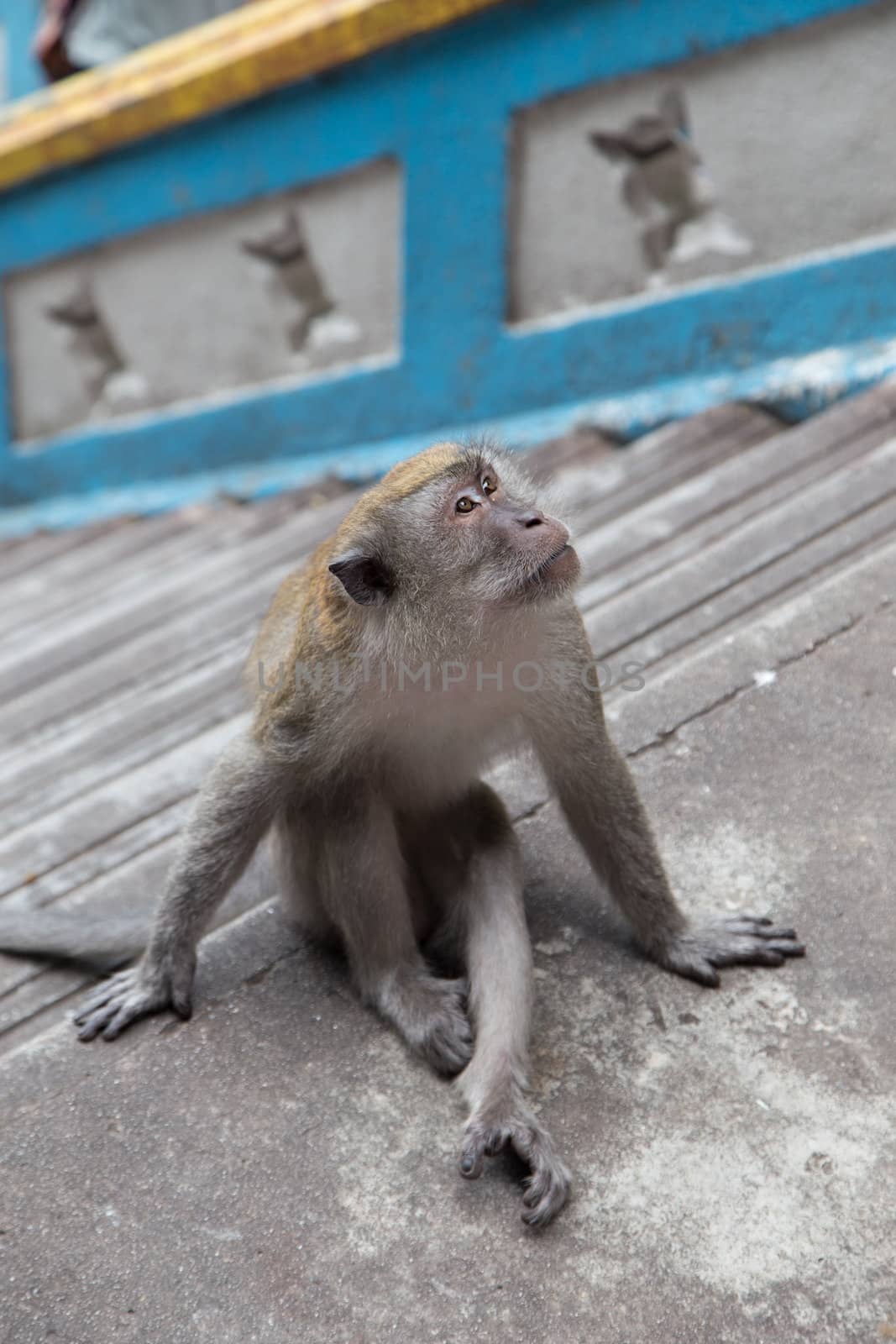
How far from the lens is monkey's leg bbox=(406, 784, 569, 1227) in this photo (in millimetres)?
1817

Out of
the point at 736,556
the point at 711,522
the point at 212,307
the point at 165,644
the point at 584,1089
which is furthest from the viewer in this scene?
the point at 212,307

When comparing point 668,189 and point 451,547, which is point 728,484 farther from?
point 451,547

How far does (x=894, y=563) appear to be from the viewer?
9.26ft

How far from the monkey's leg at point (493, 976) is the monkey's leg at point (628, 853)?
0.55 ft

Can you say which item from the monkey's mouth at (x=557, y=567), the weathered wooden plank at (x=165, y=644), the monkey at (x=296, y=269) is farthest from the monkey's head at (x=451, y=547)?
the monkey at (x=296, y=269)

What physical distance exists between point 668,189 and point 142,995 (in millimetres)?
3541

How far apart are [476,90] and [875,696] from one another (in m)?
3.31

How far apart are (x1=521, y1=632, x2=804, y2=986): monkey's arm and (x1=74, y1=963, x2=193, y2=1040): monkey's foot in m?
0.72

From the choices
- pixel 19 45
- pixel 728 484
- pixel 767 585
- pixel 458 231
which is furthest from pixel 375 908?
pixel 19 45

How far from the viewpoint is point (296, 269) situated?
585 cm

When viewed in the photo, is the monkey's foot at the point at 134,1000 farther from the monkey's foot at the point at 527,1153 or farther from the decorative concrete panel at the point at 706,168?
the decorative concrete panel at the point at 706,168

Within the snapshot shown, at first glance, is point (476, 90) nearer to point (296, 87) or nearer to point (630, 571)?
point (296, 87)

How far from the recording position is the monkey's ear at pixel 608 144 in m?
4.63

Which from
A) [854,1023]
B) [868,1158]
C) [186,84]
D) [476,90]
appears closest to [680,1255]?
[868,1158]
